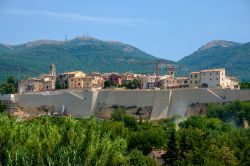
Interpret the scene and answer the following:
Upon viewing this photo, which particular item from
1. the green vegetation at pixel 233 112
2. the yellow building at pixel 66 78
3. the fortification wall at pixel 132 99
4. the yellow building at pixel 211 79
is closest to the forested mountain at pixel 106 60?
the yellow building at pixel 66 78

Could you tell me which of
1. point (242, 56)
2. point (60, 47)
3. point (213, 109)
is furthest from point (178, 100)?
point (60, 47)

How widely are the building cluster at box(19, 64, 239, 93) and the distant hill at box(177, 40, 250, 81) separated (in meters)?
36.1

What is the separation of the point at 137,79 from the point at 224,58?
65.0 m

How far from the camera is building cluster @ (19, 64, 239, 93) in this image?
50625 millimetres

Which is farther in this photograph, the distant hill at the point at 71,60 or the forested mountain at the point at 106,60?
the distant hill at the point at 71,60

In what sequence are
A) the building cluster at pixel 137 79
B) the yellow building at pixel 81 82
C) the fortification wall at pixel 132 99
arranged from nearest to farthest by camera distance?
the fortification wall at pixel 132 99 → the building cluster at pixel 137 79 → the yellow building at pixel 81 82

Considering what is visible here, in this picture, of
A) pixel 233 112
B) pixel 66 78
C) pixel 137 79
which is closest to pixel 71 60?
pixel 66 78

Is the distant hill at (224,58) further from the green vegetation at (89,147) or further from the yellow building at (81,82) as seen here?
the green vegetation at (89,147)

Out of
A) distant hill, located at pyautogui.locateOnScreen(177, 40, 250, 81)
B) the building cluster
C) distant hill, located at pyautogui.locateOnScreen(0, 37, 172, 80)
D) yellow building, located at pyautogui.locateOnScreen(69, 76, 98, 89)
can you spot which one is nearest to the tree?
the building cluster

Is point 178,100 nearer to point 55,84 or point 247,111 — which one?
point 247,111

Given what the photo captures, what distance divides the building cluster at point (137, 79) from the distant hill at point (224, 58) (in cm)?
3613

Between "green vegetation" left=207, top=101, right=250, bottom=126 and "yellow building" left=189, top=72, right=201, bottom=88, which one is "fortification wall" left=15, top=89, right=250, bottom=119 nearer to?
"green vegetation" left=207, top=101, right=250, bottom=126

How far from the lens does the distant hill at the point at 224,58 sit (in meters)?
107

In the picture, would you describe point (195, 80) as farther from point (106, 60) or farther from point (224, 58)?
point (106, 60)
